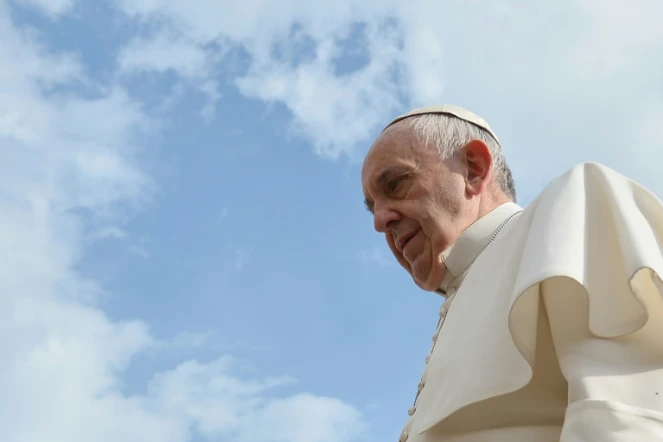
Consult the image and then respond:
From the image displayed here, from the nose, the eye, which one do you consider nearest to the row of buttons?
the nose

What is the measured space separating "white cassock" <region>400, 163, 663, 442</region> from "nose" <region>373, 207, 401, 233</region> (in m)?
1.11

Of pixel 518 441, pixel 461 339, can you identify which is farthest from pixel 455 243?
pixel 518 441

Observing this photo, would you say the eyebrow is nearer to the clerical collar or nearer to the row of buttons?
the clerical collar

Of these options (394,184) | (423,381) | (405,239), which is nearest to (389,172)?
(394,184)

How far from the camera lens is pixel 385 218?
448cm

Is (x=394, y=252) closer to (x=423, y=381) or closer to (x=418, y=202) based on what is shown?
(x=418, y=202)

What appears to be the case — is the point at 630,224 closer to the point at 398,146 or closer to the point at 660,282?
the point at 660,282

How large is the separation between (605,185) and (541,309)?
0.49 m

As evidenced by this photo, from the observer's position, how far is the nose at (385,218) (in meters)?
4.48

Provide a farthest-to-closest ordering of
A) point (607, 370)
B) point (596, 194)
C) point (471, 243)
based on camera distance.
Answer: point (471, 243)
point (596, 194)
point (607, 370)

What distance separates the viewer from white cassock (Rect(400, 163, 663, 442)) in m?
2.64

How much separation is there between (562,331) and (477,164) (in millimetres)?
1831

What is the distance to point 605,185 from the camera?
10.3 ft

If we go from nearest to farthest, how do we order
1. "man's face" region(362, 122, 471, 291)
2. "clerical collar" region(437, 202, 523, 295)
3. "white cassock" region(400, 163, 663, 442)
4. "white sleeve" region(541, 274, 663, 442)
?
"white sleeve" region(541, 274, 663, 442)
"white cassock" region(400, 163, 663, 442)
"clerical collar" region(437, 202, 523, 295)
"man's face" region(362, 122, 471, 291)
